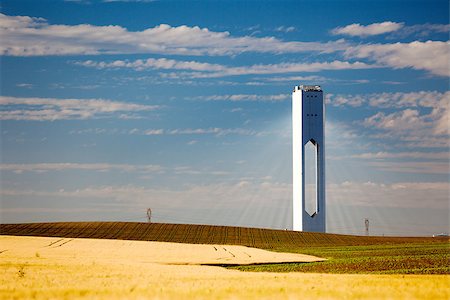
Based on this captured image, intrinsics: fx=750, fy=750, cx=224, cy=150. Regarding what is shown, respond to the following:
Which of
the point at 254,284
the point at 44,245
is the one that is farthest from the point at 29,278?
the point at 44,245

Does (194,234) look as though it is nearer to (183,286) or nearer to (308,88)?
(308,88)

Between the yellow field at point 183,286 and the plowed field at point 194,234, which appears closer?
the yellow field at point 183,286

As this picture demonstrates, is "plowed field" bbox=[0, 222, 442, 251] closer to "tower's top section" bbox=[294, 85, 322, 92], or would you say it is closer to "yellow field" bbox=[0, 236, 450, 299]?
"tower's top section" bbox=[294, 85, 322, 92]

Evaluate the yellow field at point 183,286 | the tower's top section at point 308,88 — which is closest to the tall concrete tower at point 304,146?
the tower's top section at point 308,88

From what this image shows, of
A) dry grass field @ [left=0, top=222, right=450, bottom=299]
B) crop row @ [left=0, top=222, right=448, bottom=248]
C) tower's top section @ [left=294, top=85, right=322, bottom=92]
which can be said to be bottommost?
crop row @ [left=0, top=222, right=448, bottom=248]

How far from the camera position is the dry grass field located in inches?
1163

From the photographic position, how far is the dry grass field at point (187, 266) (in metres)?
29.5

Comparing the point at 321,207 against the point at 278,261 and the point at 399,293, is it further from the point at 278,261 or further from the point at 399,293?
the point at 399,293

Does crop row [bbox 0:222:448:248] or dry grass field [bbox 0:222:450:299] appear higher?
dry grass field [bbox 0:222:450:299]

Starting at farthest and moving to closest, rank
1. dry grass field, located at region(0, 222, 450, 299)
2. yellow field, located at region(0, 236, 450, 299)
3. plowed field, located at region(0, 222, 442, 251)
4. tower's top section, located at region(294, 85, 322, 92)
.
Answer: tower's top section, located at region(294, 85, 322, 92) → plowed field, located at region(0, 222, 442, 251) → dry grass field, located at region(0, 222, 450, 299) → yellow field, located at region(0, 236, 450, 299)

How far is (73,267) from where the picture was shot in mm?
44906

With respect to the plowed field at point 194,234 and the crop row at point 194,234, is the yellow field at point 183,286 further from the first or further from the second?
the crop row at point 194,234

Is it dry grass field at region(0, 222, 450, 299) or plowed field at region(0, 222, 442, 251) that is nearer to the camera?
dry grass field at region(0, 222, 450, 299)

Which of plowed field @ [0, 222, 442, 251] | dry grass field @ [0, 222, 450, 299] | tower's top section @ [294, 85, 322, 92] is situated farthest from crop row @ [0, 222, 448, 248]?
tower's top section @ [294, 85, 322, 92]
